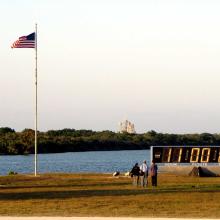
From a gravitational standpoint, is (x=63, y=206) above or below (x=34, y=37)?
below

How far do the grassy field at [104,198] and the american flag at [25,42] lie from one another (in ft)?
28.3

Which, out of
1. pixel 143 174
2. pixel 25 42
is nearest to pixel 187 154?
pixel 25 42

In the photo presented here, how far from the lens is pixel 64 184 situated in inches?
1797

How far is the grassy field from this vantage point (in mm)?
27234

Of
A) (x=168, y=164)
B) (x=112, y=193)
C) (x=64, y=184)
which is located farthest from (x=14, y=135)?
(x=112, y=193)

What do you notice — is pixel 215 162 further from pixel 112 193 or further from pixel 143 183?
pixel 112 193

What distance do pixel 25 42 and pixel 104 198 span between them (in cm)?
2056

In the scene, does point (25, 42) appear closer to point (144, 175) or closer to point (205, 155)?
point (144, 175)

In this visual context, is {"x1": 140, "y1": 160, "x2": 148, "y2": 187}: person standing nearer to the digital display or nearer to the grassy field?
the grassy field

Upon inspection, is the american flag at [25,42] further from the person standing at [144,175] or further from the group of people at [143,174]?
the person standing at [144,175]

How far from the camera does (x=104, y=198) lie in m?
34.1

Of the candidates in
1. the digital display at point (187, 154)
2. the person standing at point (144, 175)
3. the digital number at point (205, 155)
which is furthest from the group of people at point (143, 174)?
the digital number at point (205, 155)

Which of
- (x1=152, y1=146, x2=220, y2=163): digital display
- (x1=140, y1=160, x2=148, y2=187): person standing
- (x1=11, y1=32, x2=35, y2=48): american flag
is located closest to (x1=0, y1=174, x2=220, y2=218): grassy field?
(x1=140, y1=160, x2=148, y2=187): person standing

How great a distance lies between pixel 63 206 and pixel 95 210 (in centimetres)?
210
